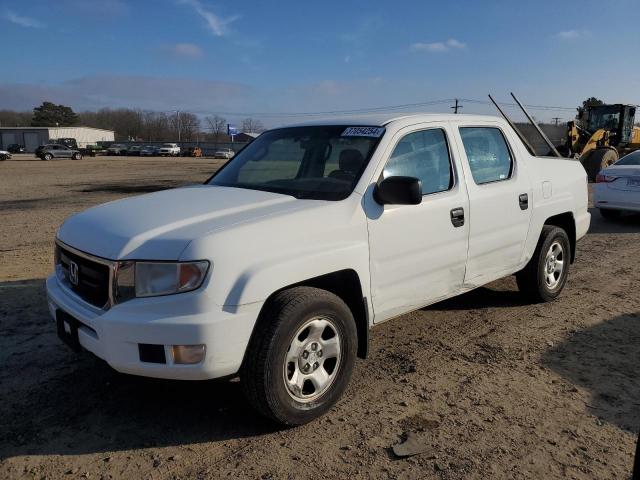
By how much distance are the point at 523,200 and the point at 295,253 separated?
8.66 ft

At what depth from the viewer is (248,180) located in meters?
4.13

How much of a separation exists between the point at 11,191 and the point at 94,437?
59.3ft

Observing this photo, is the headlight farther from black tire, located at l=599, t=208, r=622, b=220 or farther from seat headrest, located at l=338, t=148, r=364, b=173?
black tire, located at l=599, t=208, r=622, b=220

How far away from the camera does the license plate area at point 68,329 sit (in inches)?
122

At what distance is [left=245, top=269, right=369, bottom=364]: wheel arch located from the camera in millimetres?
3266

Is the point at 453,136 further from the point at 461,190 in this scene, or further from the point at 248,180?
the point at 248,180

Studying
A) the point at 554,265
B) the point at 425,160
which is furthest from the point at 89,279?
the point at 554,265

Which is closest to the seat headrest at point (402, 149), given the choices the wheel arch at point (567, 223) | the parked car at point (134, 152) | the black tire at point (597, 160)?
the wheel arch at point (567, 223)

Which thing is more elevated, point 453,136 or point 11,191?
point 453,136

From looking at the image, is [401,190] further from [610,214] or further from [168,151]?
[168,151]

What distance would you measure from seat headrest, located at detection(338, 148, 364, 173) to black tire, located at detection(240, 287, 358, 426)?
96cm

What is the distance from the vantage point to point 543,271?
519cm

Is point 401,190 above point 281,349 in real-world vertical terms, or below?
above

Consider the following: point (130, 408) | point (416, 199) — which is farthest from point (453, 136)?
point (130, 408)
